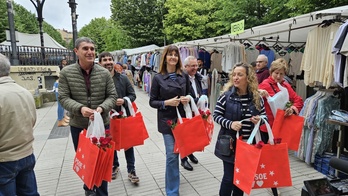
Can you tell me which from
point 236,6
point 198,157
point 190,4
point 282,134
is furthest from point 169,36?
point 282,134

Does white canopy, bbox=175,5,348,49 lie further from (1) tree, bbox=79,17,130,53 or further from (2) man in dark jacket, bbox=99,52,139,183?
(1) tree, bbox=79,17,130,53

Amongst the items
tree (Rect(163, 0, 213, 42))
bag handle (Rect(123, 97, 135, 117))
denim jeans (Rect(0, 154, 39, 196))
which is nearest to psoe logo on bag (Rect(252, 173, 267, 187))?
bag handle (Rect(123, 97, 135, 117))

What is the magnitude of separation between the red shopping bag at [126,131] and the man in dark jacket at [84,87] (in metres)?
0.46

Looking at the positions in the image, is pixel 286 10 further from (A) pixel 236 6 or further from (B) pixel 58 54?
(B) pixel 58 54

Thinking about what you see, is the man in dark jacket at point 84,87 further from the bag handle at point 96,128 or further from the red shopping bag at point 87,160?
the red shopping bag at point 87,160

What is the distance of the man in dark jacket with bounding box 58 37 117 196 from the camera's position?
8.09ft

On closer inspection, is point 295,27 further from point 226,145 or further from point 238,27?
point 226,145

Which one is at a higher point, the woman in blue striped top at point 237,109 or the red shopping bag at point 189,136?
the woman in blue striped top at point 237,109

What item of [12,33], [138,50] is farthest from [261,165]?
[138,50]

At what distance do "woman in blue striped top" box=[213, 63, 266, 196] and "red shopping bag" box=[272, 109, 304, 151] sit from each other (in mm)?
601

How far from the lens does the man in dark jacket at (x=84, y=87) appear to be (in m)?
2.46

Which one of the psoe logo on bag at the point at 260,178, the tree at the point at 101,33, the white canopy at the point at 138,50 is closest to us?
the psoe logo on bag at the point at 260,178

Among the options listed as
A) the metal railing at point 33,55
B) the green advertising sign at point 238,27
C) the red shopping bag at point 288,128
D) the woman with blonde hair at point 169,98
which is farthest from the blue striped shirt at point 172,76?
the metal railing at point 33,55

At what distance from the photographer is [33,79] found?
32.3 ft
